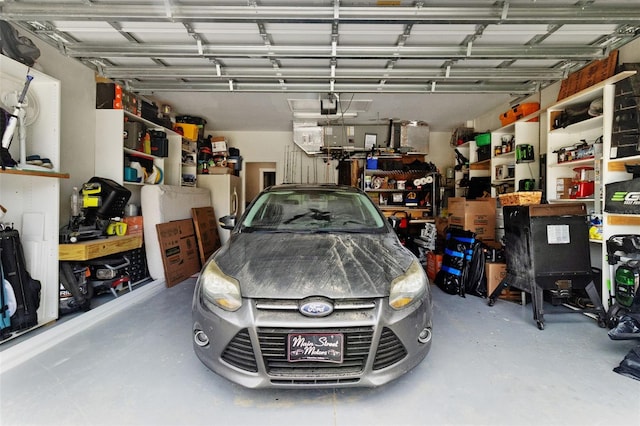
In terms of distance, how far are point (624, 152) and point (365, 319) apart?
2.89 m

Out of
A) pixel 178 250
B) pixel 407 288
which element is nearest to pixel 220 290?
pixel 407 288

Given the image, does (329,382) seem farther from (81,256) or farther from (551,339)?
(81,256)

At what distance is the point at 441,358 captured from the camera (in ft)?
7.07

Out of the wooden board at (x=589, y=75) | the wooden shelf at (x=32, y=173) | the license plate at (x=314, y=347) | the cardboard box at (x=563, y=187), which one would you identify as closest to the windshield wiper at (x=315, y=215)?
the license plate at (x=314, y=347)

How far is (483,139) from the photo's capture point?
16.9 ft

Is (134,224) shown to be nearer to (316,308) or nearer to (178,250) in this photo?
(178,250)

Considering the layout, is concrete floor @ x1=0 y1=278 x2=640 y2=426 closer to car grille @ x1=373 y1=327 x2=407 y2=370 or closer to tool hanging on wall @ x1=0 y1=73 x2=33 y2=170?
car grille @ x1=373 y1=327 x2=407 y2=370

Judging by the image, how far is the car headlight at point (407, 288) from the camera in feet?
5.28

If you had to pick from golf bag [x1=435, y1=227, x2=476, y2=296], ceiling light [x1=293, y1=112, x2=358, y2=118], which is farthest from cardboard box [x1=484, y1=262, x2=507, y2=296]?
ceiling light [x1=293, y1=112, x2=358, y2=118]

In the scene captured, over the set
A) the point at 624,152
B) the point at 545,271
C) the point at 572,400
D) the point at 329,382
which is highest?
the point at 624,152

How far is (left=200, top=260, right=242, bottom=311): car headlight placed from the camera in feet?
5.18

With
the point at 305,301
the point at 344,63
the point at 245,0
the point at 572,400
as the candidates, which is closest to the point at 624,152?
the point at 572,400

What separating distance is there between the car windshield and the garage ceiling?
138 centimetres

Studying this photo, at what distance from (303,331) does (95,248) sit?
2.63 metres
